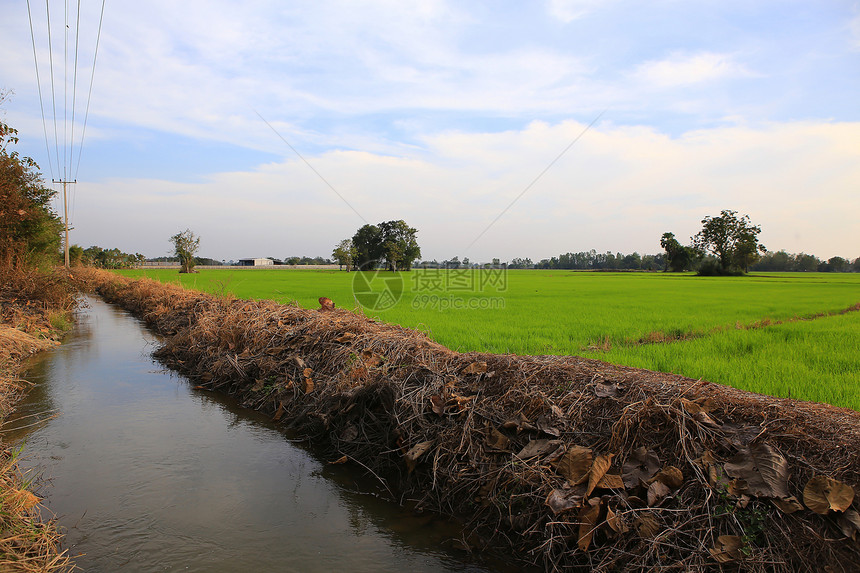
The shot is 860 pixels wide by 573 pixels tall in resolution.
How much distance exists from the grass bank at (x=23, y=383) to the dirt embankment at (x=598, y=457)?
2.58 m

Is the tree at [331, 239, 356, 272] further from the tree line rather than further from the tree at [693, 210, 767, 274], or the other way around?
the tree at [693, 210, 767, 274]

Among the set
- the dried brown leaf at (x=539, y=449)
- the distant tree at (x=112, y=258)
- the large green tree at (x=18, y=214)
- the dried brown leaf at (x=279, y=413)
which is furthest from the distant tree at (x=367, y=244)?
the dried brown leaf at (x=539, y=449)

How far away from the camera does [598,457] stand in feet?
11.6

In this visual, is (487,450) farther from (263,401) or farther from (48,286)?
(48,286)

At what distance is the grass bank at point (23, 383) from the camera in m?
3.01

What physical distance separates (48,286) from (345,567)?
16.3 m

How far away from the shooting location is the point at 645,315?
49.5 ft

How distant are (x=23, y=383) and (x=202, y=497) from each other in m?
6.27

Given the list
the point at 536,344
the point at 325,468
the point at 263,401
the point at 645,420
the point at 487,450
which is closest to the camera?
the point at 645,420

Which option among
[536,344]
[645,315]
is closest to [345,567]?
[536,344]

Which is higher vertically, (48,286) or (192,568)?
(48,286)

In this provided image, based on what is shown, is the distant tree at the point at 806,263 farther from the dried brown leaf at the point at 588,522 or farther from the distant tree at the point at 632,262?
the dried brown leaf at the point at 588,522

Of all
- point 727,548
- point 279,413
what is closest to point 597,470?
point 727,548

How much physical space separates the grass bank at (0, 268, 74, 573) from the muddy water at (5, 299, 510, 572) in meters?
0.26
